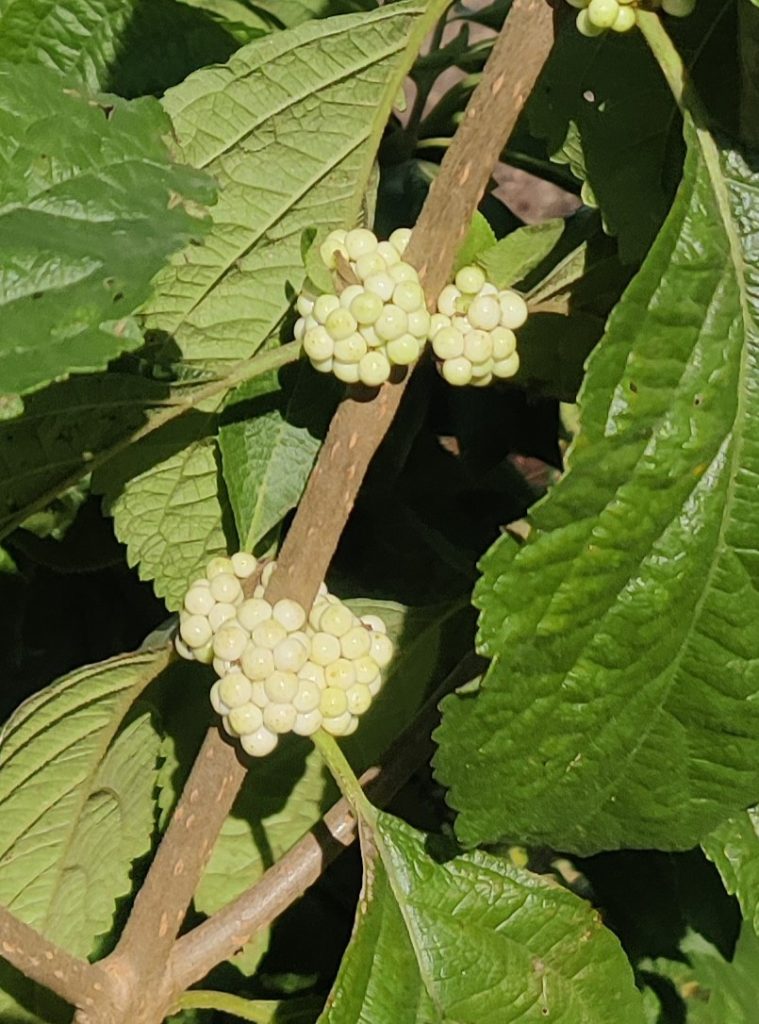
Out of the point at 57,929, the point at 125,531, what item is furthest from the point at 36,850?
the point at 125,531

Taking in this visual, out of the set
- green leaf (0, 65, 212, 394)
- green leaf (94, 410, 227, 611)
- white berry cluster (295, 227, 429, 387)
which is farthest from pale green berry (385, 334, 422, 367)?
green leaf (94, 410, 227, 611)

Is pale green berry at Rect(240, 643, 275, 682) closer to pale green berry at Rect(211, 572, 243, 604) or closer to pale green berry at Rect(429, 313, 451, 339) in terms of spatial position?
pale green berry at Rect(211, 572, 243, 604)

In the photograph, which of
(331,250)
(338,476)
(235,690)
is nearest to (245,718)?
(235,690)

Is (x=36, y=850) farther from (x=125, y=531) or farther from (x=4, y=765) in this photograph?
(x=125, y=531)

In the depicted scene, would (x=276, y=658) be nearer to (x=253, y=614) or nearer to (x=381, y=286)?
(x=253, y=614)

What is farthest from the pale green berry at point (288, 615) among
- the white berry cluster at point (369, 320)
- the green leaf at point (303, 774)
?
the green leaf at point (303, 774)
